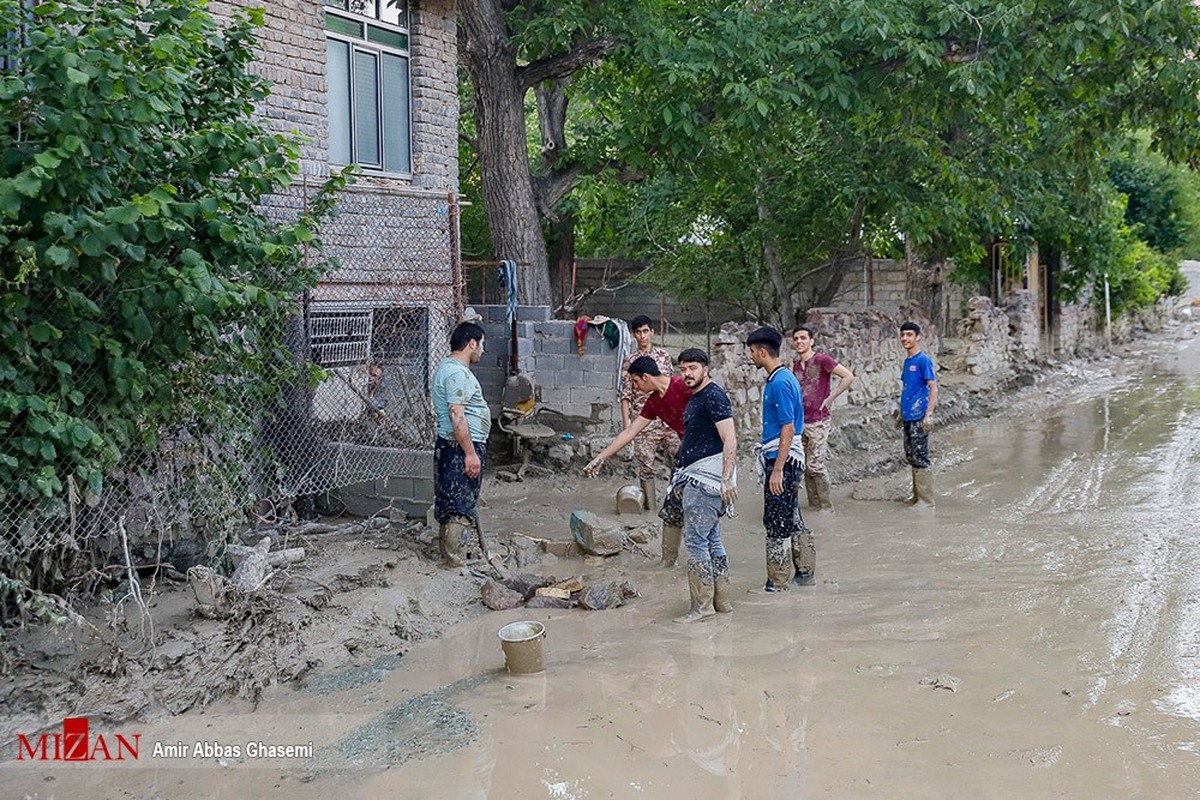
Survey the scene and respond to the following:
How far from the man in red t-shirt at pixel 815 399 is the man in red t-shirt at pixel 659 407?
178 cm

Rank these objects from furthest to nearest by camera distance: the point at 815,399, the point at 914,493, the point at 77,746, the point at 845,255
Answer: the point at 845,255
the point at 914,493
the point at 815,399
the point at 77,746

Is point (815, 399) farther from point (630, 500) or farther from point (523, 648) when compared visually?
point (523, 648)

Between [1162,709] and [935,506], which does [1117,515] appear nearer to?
[935,506]

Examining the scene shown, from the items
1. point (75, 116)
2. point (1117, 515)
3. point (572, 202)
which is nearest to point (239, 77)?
point (75, 116)

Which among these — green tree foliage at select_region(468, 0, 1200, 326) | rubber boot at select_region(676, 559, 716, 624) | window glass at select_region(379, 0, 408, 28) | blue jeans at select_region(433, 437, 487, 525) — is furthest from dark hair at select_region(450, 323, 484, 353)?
green tree foliage at select_region(468, 0, 1200, 326)

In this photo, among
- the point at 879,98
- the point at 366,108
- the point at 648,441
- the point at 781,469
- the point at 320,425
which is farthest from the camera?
the point at 879,98

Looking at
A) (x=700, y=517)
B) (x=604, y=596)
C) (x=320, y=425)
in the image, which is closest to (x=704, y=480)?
(x=700, y=517)

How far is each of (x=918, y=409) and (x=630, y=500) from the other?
2902mm

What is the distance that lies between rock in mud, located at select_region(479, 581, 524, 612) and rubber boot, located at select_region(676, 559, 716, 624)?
121 cm

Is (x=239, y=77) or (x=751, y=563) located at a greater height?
(x=239, y=77)

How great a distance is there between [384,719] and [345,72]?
23.9 ft

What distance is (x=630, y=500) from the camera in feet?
34.9

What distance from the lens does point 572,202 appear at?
18.8 meters

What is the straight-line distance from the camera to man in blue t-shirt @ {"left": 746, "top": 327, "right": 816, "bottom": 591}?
7.71 meters
